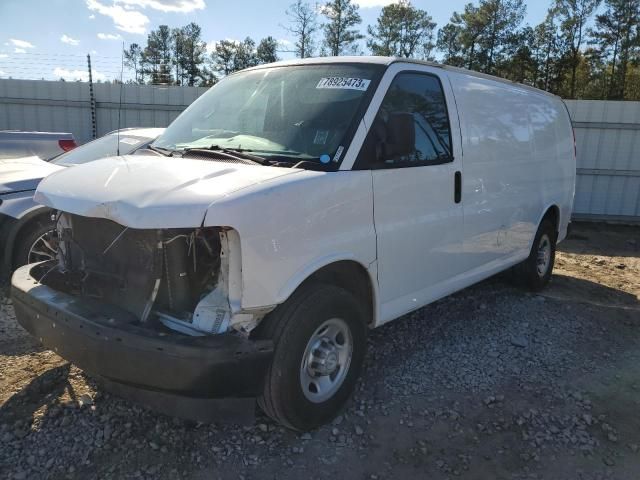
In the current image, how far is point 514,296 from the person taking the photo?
19.8 feet

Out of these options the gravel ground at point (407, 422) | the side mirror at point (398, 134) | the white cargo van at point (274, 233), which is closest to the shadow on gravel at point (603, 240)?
the gravel ground at point (407, 422)

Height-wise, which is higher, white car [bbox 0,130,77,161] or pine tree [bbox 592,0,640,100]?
pine tree [bbox 592,0,640,100]

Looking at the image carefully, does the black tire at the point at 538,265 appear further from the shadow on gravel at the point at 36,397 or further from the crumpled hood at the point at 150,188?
the shadow on gravel at the point at 36,397

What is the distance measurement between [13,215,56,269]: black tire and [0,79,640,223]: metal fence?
6.71 metres

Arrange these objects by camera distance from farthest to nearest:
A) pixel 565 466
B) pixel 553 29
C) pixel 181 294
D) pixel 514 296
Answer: pixel 553 29 → pixel 514 296 → pixel 565 466 → pixel 181 294

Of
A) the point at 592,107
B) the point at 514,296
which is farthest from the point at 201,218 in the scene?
the point at 592,107

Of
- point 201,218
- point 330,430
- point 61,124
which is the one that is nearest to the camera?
point 201,218

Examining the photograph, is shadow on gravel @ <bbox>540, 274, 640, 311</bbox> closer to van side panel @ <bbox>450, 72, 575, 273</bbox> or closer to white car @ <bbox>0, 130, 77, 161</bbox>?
van side panel @ <bbox>450, 72, 575, 273</bbox>

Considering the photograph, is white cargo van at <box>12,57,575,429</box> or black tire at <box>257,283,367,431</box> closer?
white cargo van at <box>12,57,575,429</box>

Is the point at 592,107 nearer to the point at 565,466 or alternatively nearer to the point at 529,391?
the point at 529,391

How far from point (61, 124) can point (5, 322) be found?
8525 mm

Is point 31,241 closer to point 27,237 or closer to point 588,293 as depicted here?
point 27,237

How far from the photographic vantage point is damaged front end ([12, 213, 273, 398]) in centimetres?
257

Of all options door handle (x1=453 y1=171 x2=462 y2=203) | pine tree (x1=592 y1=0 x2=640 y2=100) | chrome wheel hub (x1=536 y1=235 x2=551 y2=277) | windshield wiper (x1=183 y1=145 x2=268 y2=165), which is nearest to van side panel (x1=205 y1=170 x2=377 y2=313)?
windshield wiper (x1=183 y1=145 x2=268 y2=165)
